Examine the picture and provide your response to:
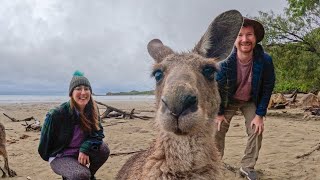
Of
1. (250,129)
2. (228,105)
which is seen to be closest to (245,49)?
(228,105)

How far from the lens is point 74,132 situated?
543 centimetres

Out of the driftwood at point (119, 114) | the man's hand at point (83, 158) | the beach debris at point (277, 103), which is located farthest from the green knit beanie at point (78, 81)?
the beach debris at point (277, 103)

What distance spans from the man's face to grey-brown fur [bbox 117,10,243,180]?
175 centimetres

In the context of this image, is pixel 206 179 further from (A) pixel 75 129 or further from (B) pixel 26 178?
(B) pixel 26 178

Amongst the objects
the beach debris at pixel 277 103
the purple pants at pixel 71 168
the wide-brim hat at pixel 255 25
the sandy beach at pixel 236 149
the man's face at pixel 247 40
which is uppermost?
the wide-brim hat at pixel 255 25

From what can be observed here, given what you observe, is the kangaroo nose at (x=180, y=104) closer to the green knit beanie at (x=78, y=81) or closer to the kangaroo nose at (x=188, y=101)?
the kangaroo nose at (x=188, y=101)

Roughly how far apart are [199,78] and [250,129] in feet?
9.59

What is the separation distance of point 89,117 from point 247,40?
2392 millimetres

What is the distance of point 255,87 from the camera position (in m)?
5.61

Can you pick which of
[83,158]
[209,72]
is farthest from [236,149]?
[209,72]

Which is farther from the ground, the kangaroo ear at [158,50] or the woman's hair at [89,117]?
the kangaroo ear at [158,50]

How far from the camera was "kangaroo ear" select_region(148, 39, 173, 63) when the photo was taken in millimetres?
3892

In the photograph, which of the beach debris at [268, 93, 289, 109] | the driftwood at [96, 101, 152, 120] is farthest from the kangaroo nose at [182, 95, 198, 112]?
the beach debris at [268, 93, 289, 109]

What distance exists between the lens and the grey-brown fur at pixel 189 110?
110 inches
